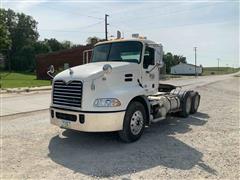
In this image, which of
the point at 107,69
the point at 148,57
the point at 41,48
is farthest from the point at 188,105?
the point at 41,48

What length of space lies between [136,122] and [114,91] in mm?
1106

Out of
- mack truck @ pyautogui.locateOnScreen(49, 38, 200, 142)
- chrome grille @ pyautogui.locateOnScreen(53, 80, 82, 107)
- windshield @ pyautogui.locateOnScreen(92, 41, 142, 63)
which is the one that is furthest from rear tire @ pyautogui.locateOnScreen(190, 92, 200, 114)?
chrome grille @ pyautogui.locateOnScreen(53, 80, 82, 107)

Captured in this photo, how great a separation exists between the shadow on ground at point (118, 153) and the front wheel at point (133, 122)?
18cm

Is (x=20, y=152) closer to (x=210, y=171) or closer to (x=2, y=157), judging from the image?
(x=2, y=157)

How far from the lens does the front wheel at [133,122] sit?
24.6 feet

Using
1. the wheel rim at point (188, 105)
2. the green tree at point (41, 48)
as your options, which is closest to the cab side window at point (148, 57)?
the wheel rim at point (188, 105)

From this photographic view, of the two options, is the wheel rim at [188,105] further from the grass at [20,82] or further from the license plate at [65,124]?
the grass at [20,82]

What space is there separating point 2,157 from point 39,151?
79 centimetres

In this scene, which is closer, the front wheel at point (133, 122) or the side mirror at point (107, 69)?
the side mirror at point (107, 69)

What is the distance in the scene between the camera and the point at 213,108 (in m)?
13.7

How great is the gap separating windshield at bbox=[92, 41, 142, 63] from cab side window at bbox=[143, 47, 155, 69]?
22cm

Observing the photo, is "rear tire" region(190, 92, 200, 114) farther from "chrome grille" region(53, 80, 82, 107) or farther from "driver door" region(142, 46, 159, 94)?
"chrome grille" region(53, 80, 82, 107)

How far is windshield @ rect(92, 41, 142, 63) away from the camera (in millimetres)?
8422

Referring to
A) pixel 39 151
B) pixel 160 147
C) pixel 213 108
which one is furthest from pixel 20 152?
pixel 213 108
